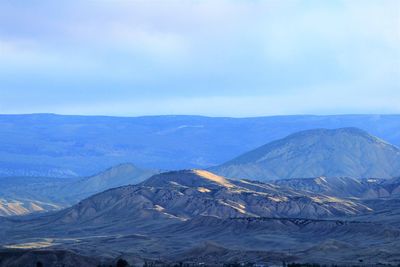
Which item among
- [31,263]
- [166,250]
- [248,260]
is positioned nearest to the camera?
[31,263]

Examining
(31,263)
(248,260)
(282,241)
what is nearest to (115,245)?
(282,241)

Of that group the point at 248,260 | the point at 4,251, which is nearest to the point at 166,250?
the point at 248,260

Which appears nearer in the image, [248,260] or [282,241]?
[248,260]

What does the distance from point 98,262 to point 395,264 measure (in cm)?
4258

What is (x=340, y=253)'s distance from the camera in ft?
561

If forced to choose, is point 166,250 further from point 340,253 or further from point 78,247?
point 340,253

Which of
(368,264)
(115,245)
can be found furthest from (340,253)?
(115,245)

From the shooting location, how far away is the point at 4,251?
492 feet

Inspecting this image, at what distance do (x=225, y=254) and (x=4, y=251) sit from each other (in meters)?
38.1

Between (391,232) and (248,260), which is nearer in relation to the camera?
(248,260)

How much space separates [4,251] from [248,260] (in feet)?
124

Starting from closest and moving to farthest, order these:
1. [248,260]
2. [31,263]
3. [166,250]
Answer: [31,263] < [248,260] < [166,250]

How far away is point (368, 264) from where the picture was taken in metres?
150

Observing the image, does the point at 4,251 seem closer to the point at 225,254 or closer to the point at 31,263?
the point at 31,263
